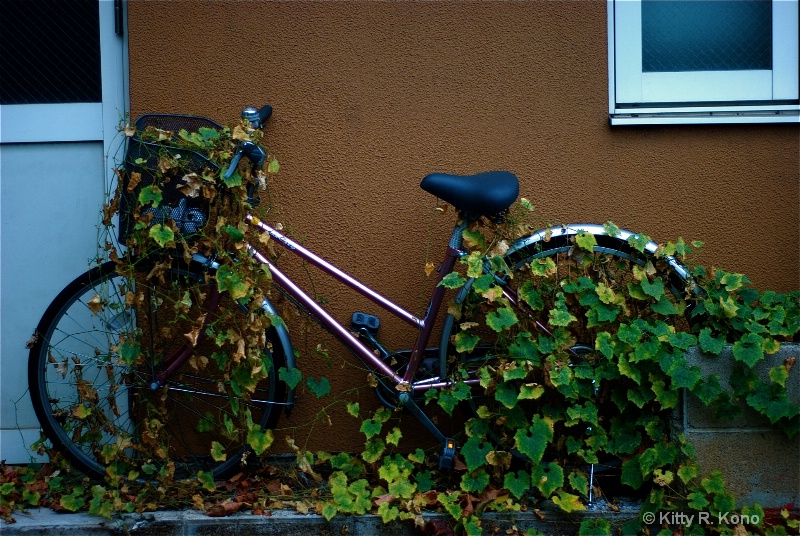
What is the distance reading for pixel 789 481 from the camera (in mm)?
2865

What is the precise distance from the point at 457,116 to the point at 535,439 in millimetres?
1373

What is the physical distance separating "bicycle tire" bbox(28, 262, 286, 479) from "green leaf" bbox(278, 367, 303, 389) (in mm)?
55

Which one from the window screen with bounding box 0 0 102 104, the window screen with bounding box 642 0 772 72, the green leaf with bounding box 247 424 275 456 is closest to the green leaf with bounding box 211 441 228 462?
the green leaf with bounding box 247 424 275 456

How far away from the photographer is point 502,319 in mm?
2840

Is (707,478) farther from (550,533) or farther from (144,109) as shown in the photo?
(144,109)

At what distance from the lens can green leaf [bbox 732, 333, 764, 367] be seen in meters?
2.74

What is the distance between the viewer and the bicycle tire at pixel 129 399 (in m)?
3.06

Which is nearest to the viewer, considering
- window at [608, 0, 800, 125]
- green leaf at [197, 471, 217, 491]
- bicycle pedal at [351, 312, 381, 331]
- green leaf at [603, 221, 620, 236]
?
green leaf at [603, 221, 620, 236]

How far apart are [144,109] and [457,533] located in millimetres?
2143

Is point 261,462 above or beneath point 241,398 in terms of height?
beneath

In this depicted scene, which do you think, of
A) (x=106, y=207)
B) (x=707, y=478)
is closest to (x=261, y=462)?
(x=106, y=207)

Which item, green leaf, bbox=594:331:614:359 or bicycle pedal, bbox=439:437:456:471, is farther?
bicycle pedal, bbox=439:437:456:471

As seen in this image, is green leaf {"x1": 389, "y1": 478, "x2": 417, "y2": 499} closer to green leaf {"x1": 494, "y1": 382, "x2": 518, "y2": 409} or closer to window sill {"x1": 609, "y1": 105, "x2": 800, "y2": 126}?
green leaf {"x1": 494, "y1": 382, "x2": 518, "y2": 409}

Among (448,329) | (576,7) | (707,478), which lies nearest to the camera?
(707,478)
